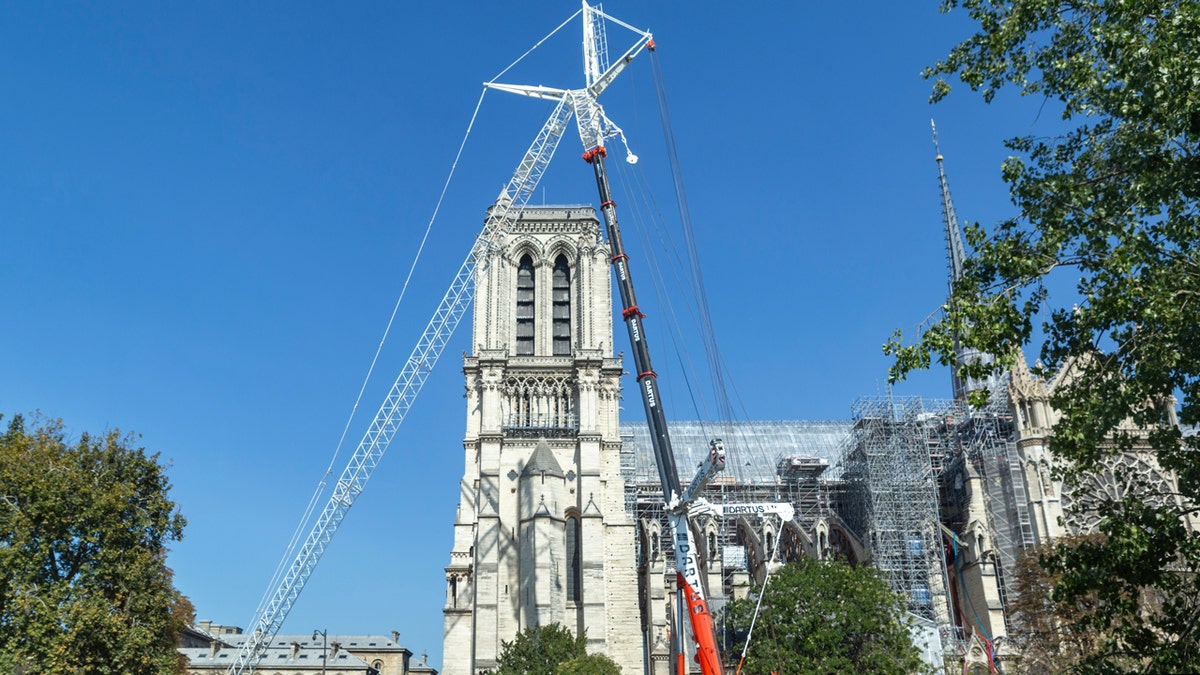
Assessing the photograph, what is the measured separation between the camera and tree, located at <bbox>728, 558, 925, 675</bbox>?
4416 centimetres

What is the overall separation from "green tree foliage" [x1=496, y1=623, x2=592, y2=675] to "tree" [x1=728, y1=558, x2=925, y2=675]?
311 inches

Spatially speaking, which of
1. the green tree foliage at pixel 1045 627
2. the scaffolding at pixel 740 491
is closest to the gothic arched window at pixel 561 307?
the scaffolding at pixel 740 491

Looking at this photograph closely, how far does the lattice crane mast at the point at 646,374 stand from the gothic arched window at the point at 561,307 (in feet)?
45.5

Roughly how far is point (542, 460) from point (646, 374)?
740 inches

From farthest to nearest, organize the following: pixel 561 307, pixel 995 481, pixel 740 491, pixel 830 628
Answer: pixel 740 491, pixel 561 307, pixel 995 481, pixel 830 628

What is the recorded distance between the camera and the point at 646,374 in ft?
129

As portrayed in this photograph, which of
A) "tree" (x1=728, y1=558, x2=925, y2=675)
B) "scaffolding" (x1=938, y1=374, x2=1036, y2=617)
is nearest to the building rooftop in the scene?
"scaffolding" (x1=938, y1=374, x2=1036, y2=617)

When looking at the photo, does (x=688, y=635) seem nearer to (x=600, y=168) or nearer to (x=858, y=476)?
(x=858, y=476)

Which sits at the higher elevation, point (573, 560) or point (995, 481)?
point (995, 481)

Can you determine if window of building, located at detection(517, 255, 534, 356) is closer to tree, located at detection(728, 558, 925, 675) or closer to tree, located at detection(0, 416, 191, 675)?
tree, located at detection(728, 558, 925, 675)

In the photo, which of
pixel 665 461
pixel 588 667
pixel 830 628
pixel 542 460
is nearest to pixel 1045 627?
pixel 830 628

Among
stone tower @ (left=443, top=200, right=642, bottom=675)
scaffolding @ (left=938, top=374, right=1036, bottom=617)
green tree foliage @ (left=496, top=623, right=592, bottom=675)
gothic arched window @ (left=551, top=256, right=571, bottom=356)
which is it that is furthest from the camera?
gothic arched window @ (left=551, top=256, right=571, bottom=356)

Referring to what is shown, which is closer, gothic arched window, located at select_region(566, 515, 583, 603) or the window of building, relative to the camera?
gothic arched window, located at select_region(566, 515, 583, 603)

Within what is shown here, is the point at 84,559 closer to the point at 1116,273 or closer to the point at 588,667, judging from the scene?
the point at 588,667
